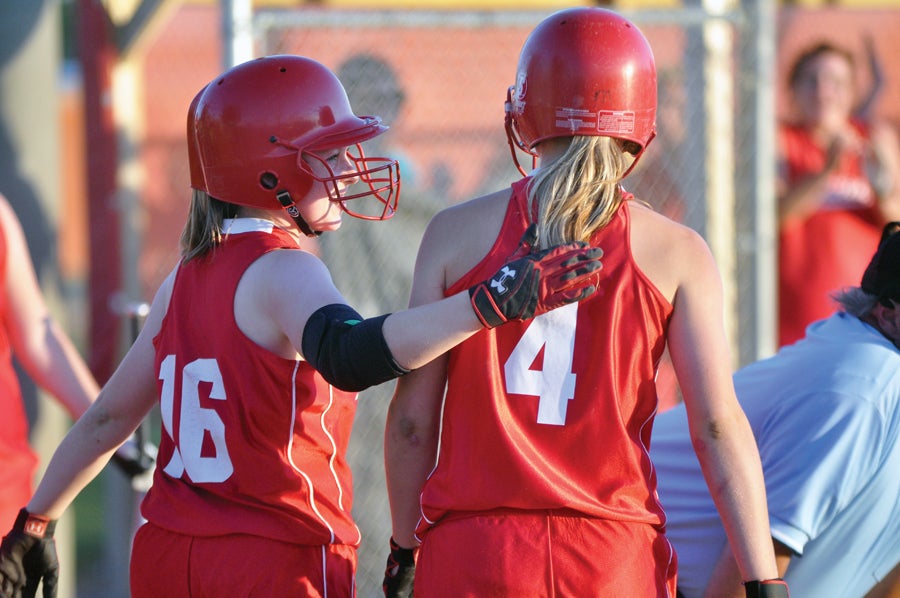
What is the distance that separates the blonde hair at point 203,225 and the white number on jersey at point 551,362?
2.48ft

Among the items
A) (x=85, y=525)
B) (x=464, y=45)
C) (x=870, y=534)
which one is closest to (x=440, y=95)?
(x=464, y=45)

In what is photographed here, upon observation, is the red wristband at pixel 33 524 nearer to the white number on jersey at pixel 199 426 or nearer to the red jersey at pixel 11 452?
the red jersey at pixel 11 452

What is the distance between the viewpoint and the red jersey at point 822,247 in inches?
227

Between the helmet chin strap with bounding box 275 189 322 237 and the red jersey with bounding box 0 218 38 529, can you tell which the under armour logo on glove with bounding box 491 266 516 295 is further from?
the red jersey with bounding box 0 218 38 529

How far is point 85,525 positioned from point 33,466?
213 inches

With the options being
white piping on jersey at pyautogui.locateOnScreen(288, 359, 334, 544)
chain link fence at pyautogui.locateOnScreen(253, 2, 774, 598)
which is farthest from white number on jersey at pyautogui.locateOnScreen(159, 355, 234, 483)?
chain link fence at pyautogui.locateOnScreen(253, 2, 774, 598)

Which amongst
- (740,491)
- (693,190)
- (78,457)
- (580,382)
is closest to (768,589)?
(740,491)

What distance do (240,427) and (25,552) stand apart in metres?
0.83

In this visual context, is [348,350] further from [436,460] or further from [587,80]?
[587,80]

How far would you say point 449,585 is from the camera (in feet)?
7.52

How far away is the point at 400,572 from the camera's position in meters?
2.71

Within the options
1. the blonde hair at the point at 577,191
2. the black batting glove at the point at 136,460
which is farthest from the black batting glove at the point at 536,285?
the black batting glove at the point at 136,460

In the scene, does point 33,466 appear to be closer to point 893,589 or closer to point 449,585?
point 449,585

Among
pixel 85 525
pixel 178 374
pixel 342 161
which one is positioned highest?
pixel 342 161
